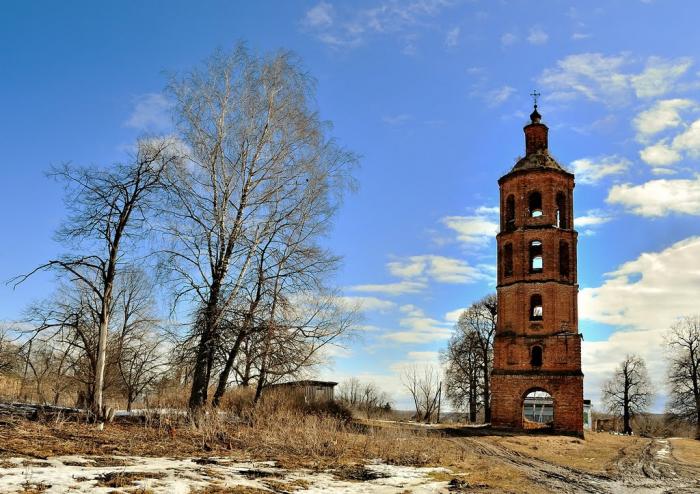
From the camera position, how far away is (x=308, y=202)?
18.0m

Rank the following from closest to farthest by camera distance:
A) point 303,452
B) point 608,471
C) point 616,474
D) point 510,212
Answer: point 303,452
point 616,474
point 608,471
point 510,212

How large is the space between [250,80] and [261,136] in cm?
184

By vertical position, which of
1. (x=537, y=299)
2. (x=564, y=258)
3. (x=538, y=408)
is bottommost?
(x=538, y=408)

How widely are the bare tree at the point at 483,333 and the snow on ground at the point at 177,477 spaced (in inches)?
1348

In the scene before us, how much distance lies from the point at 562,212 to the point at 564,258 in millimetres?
2394

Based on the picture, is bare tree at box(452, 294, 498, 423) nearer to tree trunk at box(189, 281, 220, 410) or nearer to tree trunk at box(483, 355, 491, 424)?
tree trunk at box(483, 355, 491, 424)

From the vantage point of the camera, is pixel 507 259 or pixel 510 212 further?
pixel 510 212

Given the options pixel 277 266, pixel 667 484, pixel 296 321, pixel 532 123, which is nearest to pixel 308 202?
pixel 277 266

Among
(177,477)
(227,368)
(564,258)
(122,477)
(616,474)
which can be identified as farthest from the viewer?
(564,258)

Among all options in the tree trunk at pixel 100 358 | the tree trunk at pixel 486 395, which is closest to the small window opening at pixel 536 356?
the tree trunk at pixel 486 395

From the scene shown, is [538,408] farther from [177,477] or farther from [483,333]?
[177,477]

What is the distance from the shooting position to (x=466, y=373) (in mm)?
46156

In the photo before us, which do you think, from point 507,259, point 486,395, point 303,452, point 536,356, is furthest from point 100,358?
point 486,395

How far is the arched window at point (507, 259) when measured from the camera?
30.5 meters
